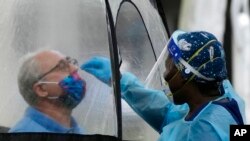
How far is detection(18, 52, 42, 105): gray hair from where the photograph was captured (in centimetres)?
264

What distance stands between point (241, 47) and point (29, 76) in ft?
16.9

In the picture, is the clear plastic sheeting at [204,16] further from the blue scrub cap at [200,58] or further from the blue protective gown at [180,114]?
the blue scrub cap at [200,58]

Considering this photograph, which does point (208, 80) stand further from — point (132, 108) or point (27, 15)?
point (27, 15)

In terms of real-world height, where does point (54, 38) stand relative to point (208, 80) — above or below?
above

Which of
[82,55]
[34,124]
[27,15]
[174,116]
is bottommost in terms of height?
[174,116]

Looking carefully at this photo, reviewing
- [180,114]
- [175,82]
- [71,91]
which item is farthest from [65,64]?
[180,114]

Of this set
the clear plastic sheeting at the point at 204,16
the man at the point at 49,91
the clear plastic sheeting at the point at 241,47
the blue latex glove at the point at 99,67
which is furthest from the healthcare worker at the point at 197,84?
the clear plastic sheeting at the point at 241,47

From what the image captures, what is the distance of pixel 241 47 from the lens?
292 inches

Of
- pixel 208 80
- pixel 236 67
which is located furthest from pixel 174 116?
pixel 236 67

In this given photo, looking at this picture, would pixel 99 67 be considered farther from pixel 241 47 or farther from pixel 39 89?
pixel 241 47

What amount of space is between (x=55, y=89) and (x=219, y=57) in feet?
2.63

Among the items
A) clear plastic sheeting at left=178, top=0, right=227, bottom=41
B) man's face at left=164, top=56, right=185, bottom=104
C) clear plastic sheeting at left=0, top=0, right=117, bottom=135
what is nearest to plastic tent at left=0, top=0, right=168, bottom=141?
clear plastic sheeting at left=0, top=0, right=117, bottom=135

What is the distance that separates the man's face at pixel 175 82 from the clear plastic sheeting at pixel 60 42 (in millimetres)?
305

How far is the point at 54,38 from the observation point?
2695 millimetres
